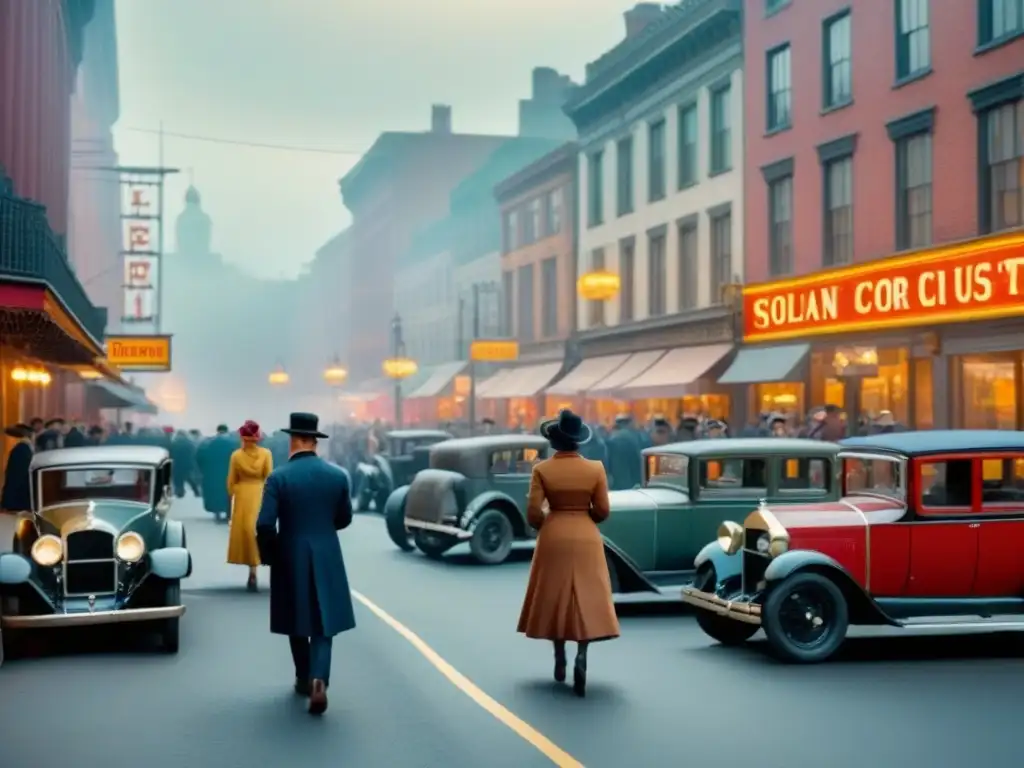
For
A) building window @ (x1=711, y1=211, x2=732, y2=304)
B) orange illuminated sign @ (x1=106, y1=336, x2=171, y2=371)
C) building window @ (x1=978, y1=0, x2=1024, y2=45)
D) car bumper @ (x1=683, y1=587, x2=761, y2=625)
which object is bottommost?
car bumper @ (x1=683, y1=587, x2=761, y2=625)

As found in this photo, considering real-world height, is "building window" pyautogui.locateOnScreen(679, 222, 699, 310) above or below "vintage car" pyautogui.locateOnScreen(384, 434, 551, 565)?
above

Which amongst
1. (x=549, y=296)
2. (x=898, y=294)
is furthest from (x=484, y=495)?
(x=549, y=296)

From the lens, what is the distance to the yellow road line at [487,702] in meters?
7.86

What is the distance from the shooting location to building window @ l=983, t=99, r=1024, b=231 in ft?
76.9

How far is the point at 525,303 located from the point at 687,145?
15.6m

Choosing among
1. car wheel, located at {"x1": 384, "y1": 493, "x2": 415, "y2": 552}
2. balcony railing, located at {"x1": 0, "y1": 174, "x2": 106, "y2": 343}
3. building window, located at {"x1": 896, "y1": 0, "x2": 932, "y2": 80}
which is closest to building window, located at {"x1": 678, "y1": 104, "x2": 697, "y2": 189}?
building window, located at {"x1": 896, "y1": 0, "x2": 932, "y2": 80}

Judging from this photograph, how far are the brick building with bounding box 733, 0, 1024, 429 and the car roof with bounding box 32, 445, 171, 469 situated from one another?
48.6 feet

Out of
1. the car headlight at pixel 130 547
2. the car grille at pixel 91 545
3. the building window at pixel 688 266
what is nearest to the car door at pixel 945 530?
the car headlight at pixel 130 547

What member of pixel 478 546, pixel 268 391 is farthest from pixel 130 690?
Answer: pixel 268 391

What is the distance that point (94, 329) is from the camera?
3419cm

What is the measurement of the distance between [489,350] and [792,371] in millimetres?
12271

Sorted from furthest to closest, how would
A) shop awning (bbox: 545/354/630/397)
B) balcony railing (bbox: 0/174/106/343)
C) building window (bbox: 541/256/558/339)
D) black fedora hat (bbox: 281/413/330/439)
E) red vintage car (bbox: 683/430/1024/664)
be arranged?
1. building window (bbox: 541/256/558/339)
2. shop awning (bbox: 545/354/630/397)
3. balcony railing (bbox: 0/174/106/343)
4. red vintage car (bbox: 683/430/1024/664)
5. black fedora hat (bbox: 281/413/330/439)

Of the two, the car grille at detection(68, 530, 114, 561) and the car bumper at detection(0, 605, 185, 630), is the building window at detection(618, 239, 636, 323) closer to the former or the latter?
the car grille at detection(68, 530, 114, 561)

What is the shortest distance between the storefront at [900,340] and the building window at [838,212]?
57 centimetres
